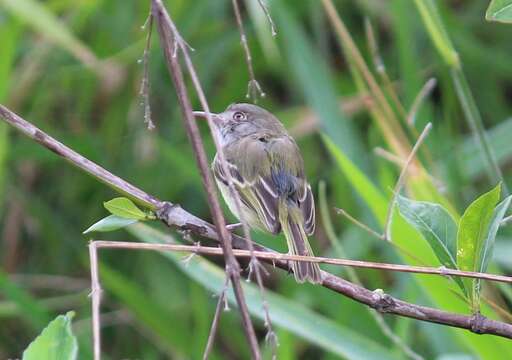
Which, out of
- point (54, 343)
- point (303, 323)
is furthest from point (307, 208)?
point (54, 343)

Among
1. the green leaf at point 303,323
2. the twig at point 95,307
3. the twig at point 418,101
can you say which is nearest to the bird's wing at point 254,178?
the green leaf at point 303,323

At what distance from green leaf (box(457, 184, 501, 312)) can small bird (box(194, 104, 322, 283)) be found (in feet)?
3.57

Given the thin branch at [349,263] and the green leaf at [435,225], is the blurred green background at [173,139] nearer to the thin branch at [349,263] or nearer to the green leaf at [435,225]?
the green leaf at [435,225]

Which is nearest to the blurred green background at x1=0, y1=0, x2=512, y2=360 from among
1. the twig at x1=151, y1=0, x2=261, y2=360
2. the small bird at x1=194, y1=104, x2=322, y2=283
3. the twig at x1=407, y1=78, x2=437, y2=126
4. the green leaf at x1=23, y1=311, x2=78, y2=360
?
the small bird at x1=194, y1=104, x2=322, y2=283

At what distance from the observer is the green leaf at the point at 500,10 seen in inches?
79.0

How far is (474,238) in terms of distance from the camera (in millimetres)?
1940

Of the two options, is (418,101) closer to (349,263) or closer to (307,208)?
(307,208)

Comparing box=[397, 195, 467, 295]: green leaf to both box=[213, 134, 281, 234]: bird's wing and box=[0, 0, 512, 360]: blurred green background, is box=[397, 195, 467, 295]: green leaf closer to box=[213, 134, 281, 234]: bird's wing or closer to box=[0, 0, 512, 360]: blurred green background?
box=[213, 134, 281, 234]: bird's wing

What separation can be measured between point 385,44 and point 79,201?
6.88 ft

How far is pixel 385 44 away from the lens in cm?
600

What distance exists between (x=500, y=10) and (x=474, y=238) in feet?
1.55

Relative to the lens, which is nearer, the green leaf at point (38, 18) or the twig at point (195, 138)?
the twig at point (195, 138)

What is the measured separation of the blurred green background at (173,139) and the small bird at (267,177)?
50cm

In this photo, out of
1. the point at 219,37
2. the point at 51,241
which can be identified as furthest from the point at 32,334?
the point at 219,37
